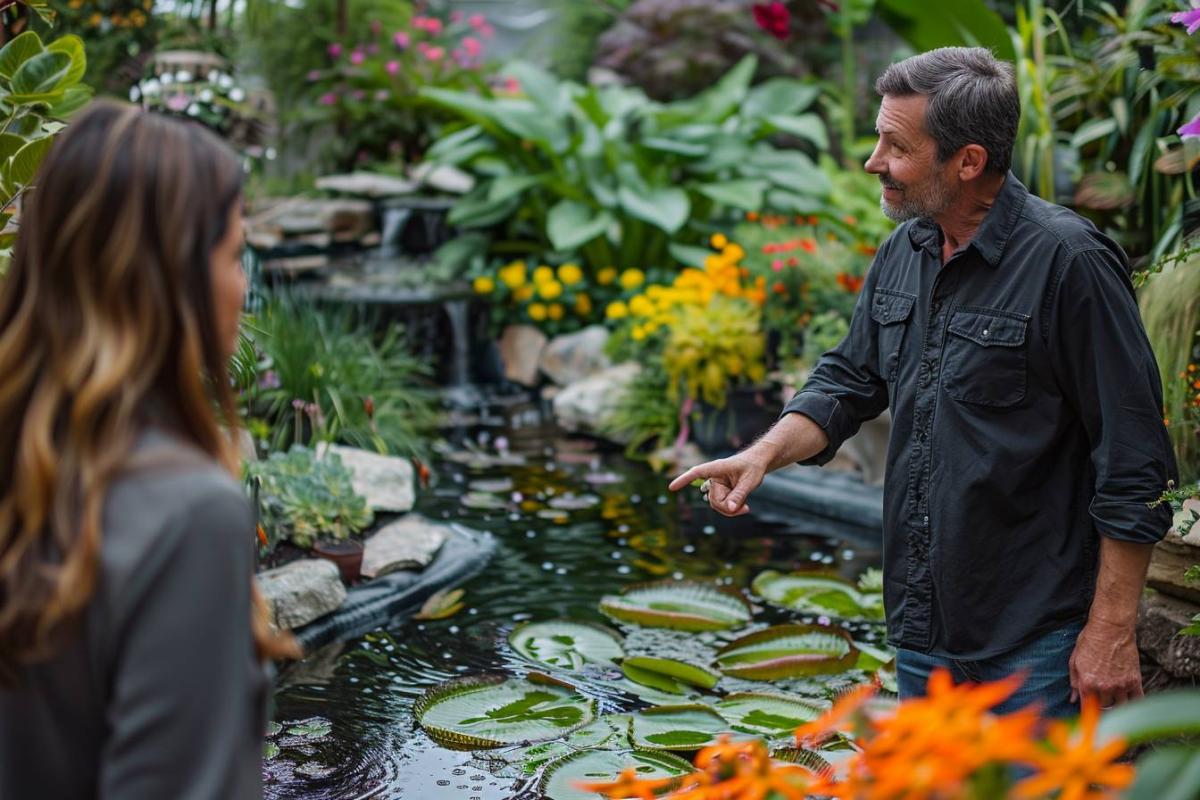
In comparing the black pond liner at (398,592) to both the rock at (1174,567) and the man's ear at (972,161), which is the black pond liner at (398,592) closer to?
the rock at (1174,567)

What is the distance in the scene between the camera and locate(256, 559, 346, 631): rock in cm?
429

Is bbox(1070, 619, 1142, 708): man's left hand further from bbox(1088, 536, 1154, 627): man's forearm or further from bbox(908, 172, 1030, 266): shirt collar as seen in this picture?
bbox(908, 172, 1030, 266): shirt collar

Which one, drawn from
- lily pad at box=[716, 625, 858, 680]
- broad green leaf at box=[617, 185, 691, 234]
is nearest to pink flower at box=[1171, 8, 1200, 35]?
lily pad at box=[716, 625, 858, 680]

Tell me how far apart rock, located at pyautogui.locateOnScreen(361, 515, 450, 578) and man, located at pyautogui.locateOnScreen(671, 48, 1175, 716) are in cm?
285

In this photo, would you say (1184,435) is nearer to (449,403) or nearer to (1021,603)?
(1021,603)

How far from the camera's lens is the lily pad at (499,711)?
3525 mm

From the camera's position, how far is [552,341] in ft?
29.9

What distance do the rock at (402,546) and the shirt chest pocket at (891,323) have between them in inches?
116

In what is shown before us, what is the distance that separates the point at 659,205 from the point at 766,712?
5.65 meters

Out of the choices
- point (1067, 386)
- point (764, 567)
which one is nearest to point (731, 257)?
point (764, 567)

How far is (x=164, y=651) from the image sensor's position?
3.34ft

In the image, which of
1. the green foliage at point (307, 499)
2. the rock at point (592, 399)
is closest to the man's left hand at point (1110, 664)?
the green foliage at point (307, 499)

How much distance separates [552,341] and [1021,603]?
7.06m

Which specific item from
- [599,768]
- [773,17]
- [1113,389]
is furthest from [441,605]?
[773,17]
